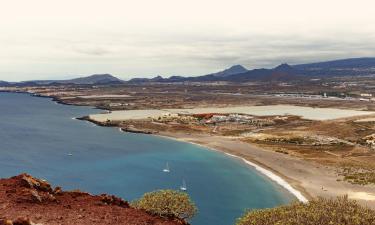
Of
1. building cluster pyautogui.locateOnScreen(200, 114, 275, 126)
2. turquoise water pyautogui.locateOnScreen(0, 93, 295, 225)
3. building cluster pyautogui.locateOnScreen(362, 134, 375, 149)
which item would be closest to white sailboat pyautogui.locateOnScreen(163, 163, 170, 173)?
turquoise water pyautogui.locateOnScreen(0, 93, 295, 225)

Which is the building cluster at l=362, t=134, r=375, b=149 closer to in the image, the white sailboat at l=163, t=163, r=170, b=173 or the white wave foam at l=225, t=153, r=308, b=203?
the white wave foam at l=225, t=153, r=308, b=203

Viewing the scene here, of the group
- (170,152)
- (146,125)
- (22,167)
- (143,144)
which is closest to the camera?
(22,167)

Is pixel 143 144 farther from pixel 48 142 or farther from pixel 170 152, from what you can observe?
pixel 48 142

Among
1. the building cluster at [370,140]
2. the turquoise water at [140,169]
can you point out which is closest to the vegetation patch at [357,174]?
the turquoise water at [140,169]

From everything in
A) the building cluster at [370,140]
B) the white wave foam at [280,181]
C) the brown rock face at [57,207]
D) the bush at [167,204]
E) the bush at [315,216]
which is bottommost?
the white wave foam at [280,181]

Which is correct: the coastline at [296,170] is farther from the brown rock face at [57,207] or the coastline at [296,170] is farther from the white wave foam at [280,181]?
the brown rock face at [57,207]

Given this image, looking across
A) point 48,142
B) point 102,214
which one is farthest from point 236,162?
point 102,214
